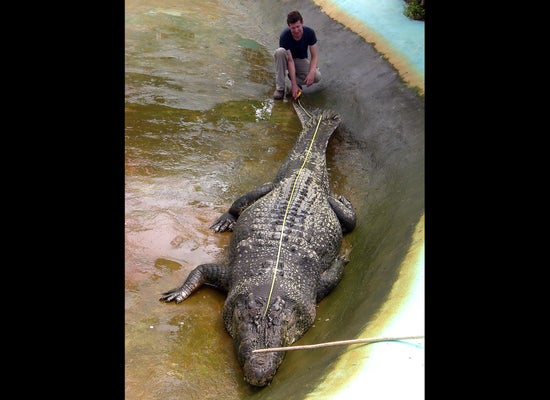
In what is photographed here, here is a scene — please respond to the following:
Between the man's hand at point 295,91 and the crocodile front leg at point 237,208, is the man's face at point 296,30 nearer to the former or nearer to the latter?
the man's hand at point 295,91

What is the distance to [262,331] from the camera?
329 centimetres

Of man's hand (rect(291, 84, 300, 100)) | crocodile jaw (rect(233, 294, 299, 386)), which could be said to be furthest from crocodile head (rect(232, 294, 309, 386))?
man's hand (rect(291, 84, 300, 100))

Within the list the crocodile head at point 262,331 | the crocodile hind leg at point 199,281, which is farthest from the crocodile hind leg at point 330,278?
the crocodile hind leg at point 199,281

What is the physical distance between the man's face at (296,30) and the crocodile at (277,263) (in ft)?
6.09

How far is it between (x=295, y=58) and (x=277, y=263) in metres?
3.59

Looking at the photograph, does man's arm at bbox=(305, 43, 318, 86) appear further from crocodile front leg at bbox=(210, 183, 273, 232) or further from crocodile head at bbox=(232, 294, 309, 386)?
crocodile head at bbox=(232, 294, 309, 386)

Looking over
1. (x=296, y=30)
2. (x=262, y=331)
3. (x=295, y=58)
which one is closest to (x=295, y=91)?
(x=295, y=58)

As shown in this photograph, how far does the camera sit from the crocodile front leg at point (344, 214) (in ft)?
14.9

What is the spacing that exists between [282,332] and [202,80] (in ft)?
14.1

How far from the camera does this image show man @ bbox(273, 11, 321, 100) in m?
6.26

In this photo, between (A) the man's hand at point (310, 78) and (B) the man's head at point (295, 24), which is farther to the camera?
(A) the man's hand at point (310, 78)

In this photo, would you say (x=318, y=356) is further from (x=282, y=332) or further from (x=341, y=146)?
(x=341, y=146)

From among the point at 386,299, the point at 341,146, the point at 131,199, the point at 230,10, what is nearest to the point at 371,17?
the point at 341,146
